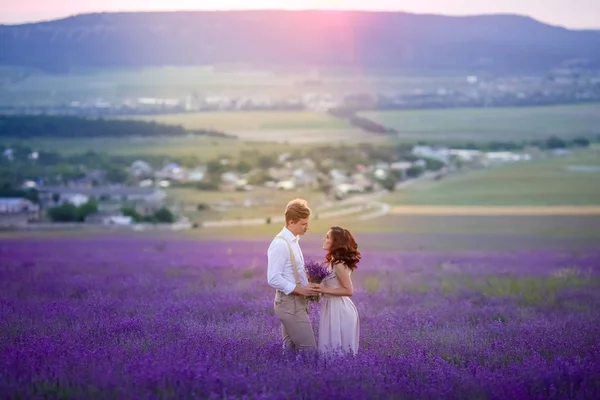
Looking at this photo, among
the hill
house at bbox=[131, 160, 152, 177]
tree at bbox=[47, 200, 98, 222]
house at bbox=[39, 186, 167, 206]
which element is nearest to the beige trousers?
the hill

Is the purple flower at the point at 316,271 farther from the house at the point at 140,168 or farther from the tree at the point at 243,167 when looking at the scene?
the tree at the point at 243,167

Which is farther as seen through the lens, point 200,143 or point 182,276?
point 200,143

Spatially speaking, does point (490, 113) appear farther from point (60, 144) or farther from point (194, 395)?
point (194, 395)

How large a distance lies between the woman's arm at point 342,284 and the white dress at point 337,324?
0.06m

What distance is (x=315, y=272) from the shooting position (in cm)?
563

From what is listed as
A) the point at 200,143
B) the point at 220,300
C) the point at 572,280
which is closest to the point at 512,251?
the point at 572,280

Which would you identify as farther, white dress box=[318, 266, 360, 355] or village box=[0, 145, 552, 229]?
village box=[0, 145, 552, 229]

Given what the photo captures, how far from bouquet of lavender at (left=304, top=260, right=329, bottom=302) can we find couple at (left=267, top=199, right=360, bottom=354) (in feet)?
0.12

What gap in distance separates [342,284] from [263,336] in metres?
1.02

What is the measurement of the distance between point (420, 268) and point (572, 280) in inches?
99.7

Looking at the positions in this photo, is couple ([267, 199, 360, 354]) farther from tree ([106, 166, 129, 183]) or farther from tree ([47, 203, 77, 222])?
tree ([106, 166, 129, 183])

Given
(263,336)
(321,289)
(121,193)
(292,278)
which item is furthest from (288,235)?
(121,193)

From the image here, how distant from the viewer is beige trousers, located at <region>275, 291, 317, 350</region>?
18.2 ft

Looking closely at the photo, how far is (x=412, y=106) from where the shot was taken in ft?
108
